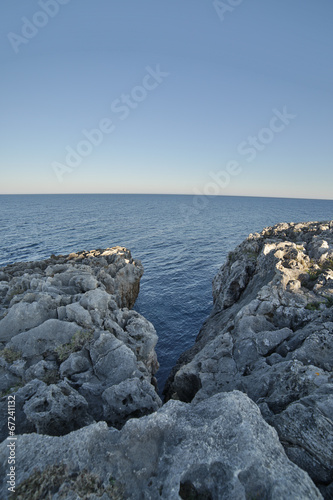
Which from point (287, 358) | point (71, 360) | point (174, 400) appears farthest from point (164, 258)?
point (174, 400)

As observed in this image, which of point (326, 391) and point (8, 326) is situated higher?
point (326, 391)

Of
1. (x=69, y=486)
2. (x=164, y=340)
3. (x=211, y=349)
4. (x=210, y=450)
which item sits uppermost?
(x=210, y=450)

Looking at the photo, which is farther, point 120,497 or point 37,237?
point 37,237

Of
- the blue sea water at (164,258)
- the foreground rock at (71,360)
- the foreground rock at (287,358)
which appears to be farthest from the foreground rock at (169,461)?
the blue sea water at (164,258)

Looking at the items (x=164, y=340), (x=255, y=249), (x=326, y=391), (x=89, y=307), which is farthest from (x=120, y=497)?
(x=255, y=249)

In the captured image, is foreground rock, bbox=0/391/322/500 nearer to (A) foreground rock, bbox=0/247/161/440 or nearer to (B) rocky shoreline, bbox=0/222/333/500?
(B) rocky shoreline, bbox=0/222/333/500

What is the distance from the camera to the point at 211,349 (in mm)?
18406

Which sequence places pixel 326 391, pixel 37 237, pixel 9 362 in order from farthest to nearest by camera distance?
pixel 37 237, pixel 9 362, pixel 326 391

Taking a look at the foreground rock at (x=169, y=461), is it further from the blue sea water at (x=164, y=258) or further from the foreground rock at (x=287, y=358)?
the blue sea water at (x=164, y=258)

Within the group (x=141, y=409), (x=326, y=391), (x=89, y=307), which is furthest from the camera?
(x=89, y=307)

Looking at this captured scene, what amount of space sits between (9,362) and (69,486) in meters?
10.9

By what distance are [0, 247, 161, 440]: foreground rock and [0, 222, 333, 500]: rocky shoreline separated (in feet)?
0.23

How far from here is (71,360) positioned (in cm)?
1516

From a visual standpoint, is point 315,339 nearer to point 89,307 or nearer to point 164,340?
point 89,307
